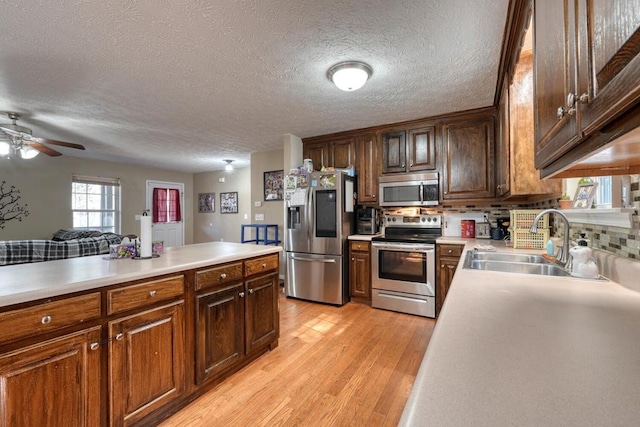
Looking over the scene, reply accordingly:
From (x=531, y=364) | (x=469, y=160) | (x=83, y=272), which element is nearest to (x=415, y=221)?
(x=469, y=160)

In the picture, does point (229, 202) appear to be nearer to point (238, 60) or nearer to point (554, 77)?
point (238, 60)

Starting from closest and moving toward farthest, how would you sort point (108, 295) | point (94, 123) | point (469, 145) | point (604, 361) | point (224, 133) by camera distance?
point (604, 361) < point (108, 295) < point (469, 145) < point (94, 123) < point (224, 133)

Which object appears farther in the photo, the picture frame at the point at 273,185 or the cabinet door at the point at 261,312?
the picture frame at the point at 273,185

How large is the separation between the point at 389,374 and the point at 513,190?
157 centimetres

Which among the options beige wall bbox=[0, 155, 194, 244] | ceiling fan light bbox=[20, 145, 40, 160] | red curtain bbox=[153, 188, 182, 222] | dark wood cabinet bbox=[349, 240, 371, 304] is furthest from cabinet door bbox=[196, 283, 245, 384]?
red curtain bbox=[153, 188, 182, 222]

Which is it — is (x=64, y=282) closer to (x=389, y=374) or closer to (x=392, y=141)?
(x=389, y=374)

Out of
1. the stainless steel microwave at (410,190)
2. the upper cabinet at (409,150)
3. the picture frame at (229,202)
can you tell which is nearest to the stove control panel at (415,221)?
the stainless steel microwave at (410,190)

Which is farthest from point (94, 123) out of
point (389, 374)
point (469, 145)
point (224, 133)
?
point (469, 145)

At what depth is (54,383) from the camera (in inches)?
45.3

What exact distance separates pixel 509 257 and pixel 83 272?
2.55m

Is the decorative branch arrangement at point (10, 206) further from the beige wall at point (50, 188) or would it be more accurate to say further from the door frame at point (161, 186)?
the door frame at point (161, 186)

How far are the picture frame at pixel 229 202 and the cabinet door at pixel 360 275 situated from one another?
12.4ft

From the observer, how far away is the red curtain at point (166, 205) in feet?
21.0

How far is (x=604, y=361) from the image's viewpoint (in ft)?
1.81
